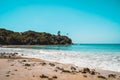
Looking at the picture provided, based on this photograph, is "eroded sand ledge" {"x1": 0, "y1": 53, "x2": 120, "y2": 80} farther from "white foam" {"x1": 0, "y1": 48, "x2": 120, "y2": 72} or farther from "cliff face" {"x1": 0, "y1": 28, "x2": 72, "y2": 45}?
"cliff face" {"x1": 0, "y1": 28, "x2": 72, "y2": 45}

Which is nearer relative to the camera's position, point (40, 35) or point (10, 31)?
point (10, 31)

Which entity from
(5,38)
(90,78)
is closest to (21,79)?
(90,78)

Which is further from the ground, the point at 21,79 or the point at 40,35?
the point at 40,35

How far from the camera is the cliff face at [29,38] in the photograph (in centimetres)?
11944

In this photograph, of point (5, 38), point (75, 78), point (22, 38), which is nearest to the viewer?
point (75, 78)

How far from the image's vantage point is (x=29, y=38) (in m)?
132

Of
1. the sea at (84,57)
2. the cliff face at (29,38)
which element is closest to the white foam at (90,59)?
the sea at (84,57)

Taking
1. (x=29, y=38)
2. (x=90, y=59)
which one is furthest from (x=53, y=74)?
(x=29, y=38)

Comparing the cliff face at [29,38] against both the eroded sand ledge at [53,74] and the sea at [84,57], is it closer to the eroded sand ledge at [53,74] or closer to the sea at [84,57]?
the sea at [84,57]

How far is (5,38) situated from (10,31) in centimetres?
1571

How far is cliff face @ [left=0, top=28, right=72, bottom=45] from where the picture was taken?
11944 cm

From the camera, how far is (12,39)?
12038 cm

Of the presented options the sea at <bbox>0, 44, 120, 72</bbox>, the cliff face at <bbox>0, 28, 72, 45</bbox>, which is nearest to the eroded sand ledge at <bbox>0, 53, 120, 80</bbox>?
the sea at <bbox>0, 44, 120, 72</bbox>

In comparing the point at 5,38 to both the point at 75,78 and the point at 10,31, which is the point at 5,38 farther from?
the point at 75,78
